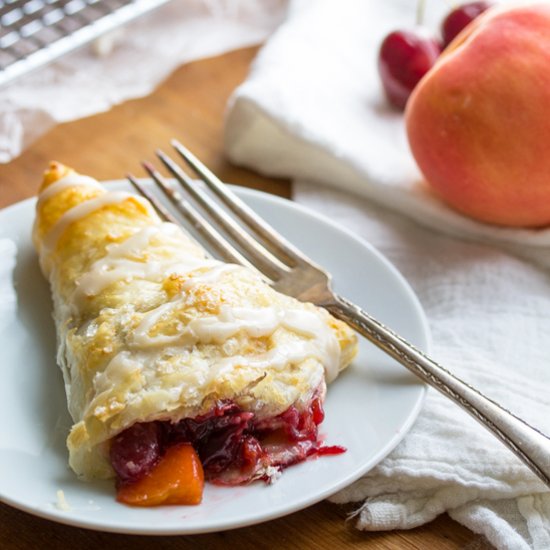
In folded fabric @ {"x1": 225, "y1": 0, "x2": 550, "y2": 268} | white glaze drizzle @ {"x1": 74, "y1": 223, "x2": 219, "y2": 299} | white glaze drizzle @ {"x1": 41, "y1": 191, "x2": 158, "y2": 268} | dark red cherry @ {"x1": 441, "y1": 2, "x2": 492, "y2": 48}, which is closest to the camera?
white glaze drizzle @ {"x1": 74, "y1": 223, "x2": 219, "y2": 299}

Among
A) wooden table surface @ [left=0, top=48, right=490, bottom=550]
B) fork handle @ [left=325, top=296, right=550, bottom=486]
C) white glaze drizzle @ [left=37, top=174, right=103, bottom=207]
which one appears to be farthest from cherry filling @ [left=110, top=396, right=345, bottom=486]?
white glaze drizzle @ [left=37, top=174, right=103, bottom=207]

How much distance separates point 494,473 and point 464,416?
0.14 meters

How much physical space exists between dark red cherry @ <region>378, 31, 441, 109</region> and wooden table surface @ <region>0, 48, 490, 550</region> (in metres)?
0.44

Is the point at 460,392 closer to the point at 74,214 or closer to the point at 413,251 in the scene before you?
the point at 413,251

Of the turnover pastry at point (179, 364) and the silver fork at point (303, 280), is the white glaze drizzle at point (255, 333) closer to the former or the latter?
the turnover pastry at point (179, 364)

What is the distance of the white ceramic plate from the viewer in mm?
1416

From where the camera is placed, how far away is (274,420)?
1.58m

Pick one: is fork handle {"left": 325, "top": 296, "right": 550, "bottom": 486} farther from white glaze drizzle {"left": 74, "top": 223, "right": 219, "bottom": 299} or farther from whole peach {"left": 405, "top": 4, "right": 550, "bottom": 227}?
whole peach {"left": 405, "top": 4, "right": 550, "bottom": 227}

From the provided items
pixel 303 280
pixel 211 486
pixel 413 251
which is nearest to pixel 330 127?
pixel 413 251

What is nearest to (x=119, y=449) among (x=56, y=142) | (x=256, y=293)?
(x=256, y=293)

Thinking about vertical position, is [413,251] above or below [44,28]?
below

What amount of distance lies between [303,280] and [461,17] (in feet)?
3.89

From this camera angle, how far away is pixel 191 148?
2.62 meters

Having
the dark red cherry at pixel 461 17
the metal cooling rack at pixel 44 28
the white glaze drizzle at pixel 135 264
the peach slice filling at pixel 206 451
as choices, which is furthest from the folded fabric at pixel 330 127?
the peach slice filling at pixel 206 451
